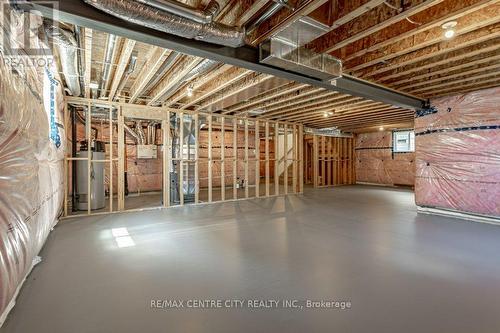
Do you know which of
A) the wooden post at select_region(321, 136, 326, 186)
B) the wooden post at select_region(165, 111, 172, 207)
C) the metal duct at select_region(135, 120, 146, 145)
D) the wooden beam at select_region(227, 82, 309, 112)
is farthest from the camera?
the wooden post at select_region(321, 136, 326, 186)

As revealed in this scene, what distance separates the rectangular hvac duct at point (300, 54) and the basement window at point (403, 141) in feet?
27.2

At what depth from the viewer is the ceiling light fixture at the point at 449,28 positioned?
2379mm

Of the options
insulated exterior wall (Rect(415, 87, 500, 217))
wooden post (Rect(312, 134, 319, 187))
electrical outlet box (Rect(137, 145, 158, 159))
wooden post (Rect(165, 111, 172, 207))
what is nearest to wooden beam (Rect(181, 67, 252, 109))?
wooden post (Rect(165, 111, 172, 207))

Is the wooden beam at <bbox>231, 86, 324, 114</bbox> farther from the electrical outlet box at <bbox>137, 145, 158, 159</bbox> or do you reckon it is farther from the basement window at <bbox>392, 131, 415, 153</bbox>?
the basement window at <bbox>392, 131, 415, 153</bbox>

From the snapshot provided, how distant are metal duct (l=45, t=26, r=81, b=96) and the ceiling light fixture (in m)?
3.86

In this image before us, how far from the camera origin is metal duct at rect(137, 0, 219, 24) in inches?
71.0

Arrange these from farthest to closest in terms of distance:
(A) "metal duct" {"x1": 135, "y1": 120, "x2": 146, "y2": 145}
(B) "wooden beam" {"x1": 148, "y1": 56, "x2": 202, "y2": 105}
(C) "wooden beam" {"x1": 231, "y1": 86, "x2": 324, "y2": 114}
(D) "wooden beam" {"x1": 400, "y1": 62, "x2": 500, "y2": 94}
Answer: (A) "metal duct" {"x1": 135, "y1": 120, "x2": 146, "y2": 145} < (C) "wooden beam" {"x1": 231, "y1": 86, "x2": 324, "y2": 114} < (D) "wooden beam" {"x1": 400, "y1": 62, "x2": 500, "y2": 94} < (B) "wooden beam" {"x1": 148, "y1": 56, "x2": 202, "y2": 105}

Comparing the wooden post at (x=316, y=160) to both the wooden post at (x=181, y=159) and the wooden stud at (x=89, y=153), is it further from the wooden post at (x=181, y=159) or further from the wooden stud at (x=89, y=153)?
the wooden stud at (x=89, y=153)

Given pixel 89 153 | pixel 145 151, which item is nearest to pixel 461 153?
pixel 89 153

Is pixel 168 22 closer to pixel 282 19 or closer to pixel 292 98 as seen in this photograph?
pixel 282 19

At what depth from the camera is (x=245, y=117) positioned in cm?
698

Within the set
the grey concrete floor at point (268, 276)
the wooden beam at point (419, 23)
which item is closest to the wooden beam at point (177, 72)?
the wooden beam at point (419, 23)

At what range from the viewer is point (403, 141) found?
388 inches

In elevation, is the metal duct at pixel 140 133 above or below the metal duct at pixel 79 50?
below
